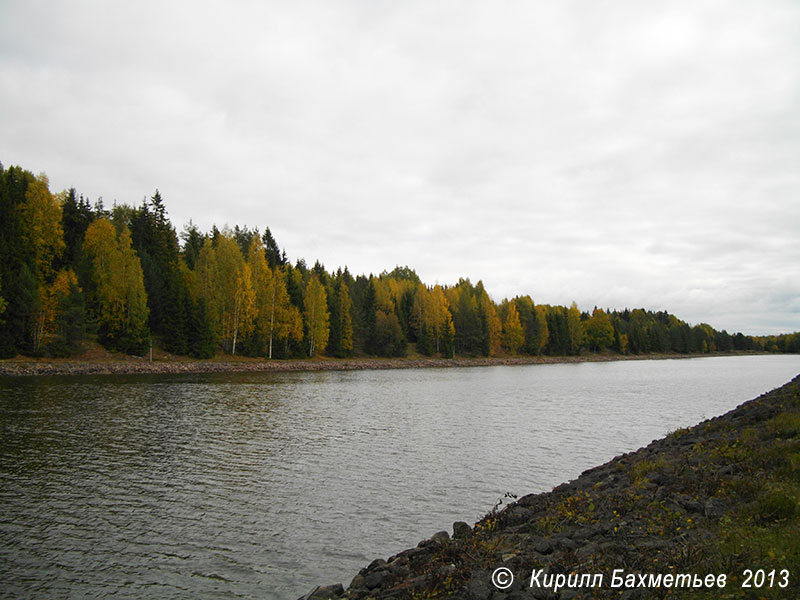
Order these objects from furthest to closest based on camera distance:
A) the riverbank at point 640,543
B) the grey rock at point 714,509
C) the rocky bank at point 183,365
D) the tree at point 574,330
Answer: the tree at point 574,330 → the rocky bank at point 183,365 → the grey rock at point 714,509 → the riverbank at point 640,543

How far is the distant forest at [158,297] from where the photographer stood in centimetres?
6300

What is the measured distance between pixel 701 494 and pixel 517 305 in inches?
5720

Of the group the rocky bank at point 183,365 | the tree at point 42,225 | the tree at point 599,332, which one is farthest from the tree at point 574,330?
the tree at point 42,225

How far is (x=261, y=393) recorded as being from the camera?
4581cm

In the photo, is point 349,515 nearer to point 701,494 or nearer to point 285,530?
point 285,530

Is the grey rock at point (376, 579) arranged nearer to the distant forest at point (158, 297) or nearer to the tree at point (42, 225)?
the distant forest at point (158, 297)

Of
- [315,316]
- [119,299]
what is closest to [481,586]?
[119,299]

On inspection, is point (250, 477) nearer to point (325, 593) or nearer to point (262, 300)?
point (325, 593)

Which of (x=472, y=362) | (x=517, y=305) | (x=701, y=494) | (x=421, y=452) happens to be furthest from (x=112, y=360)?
(x=517, y=305)

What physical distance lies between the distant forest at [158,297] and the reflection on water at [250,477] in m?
26.9

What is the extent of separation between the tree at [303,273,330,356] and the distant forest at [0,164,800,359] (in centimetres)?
21

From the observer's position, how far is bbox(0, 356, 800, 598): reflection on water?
1195cm

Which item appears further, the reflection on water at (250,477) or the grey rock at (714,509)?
the reflection on water at (250,477)

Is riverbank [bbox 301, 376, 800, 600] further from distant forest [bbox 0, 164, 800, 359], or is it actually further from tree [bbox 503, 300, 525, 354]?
tree [bbox 503, 300, 525, 354]
